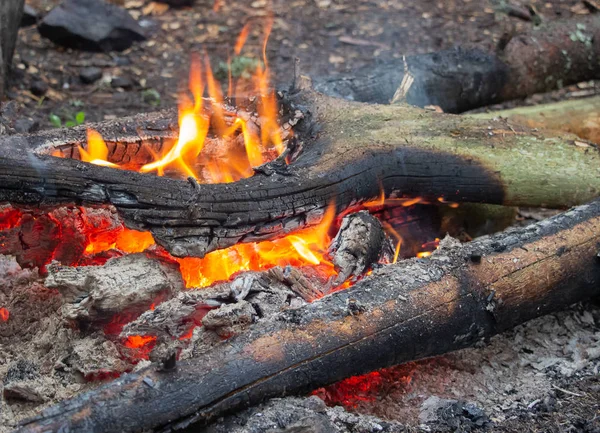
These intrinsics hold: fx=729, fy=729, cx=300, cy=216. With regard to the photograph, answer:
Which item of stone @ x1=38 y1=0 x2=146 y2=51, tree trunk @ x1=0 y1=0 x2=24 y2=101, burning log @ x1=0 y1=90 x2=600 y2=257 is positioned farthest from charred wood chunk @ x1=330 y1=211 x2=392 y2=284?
stone @ x1=38 y1=0 x2=146 y2=51

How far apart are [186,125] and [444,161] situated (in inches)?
61.4

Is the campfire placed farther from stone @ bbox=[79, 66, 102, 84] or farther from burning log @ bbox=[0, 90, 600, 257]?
stone @ bbox=[79, 66, 102, 84]

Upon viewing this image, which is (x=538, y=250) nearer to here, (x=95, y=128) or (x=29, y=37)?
(x=95, y=128)

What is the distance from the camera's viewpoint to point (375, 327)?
3.23m

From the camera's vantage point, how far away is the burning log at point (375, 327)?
2756 mm

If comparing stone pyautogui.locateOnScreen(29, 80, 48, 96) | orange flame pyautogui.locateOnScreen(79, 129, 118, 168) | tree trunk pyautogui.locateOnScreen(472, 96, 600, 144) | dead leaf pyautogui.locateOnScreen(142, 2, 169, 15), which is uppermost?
orange flame pyautogui.locateOnScreen(79, 129, 118, 168)

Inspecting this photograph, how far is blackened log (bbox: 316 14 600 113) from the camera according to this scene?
208 inches

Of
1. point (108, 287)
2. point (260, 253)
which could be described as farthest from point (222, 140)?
point (108, 287)

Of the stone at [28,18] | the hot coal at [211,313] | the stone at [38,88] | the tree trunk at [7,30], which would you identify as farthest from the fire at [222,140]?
the stone at [28,18]

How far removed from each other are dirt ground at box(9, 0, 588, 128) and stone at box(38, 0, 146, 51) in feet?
0.33

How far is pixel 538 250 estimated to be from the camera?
3.77m

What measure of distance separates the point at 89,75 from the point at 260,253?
12.2ft

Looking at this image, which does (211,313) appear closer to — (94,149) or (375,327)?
(375,327)

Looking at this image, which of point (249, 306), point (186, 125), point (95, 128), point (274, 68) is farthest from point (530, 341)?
point (274, 68)
